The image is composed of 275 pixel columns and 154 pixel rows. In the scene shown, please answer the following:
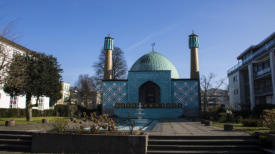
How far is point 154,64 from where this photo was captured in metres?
34.2

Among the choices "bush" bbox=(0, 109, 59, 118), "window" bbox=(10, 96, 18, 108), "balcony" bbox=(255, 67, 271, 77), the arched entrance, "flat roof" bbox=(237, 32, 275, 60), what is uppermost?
"flat roof" bbox=(237, 32, 275, 60)

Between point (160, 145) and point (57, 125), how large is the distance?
13.9 ft

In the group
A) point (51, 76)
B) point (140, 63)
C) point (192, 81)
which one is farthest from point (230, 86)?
point (51, 76)

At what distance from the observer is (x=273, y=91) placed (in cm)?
2369

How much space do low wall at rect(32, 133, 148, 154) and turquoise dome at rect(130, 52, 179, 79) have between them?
1040 inches

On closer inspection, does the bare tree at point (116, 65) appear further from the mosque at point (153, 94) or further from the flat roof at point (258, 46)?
the flat roof at point (258, 46)

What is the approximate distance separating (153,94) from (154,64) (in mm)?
5647

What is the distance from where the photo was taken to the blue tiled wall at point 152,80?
29391mm

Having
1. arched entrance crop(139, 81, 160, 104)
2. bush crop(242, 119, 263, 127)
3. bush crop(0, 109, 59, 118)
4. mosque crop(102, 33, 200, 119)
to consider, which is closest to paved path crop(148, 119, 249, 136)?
bush crop(242, 119, 263, 127)

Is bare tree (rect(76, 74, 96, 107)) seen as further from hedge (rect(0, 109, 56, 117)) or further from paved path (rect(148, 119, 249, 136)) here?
paved path (rect(148, 119, 249, 136))

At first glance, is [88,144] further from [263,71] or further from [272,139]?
[263,71]

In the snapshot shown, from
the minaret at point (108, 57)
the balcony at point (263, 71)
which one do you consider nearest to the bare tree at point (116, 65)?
the minaret at point (108, 57)

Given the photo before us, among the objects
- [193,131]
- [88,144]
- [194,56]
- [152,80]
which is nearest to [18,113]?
[152,80]

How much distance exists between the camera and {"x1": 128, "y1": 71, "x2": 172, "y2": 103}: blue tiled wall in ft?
96.4
